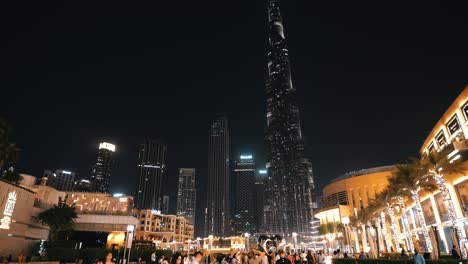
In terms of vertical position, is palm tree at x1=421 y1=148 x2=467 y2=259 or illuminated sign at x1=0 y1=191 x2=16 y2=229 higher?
palm tree at x1=421 y1=148 x2=467 y2=259

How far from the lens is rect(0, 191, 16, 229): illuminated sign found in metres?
32.3

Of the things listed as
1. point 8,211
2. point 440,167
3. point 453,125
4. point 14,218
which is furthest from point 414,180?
point 14,218

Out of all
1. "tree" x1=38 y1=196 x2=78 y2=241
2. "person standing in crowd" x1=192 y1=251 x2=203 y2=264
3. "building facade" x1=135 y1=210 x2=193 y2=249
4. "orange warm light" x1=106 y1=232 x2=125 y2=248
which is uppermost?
"building facade" x1=135 y1=210 x2=193 y2=249

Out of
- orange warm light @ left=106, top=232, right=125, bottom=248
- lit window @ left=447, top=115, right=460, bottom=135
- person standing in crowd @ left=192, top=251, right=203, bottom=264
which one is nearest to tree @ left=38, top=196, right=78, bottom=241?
orange warm light @ left=106, top=232, right=125, bottom=248

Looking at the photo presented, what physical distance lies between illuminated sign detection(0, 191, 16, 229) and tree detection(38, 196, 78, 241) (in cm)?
1189

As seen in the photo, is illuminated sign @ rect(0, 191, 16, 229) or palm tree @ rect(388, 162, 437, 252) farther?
illuminated sign @ rect(0, 191, 16, 229)

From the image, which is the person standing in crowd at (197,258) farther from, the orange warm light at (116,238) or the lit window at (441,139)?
the orange warm light at (116,238)

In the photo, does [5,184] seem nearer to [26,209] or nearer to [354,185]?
[26,209]

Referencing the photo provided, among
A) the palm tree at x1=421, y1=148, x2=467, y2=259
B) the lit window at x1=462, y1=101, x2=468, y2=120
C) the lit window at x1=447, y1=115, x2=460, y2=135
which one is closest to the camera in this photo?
the palm tree at x1=421, y1=148, x2=467, y2=259

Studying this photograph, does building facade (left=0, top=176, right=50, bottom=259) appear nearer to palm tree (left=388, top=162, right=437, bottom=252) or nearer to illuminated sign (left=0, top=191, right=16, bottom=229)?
illuminated sign (left=0, top=191, right=16, bottom=229)

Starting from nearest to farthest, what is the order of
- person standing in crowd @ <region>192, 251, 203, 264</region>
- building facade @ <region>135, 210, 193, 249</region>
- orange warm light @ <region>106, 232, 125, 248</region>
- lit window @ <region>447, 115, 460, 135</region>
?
person standing in crowd @ <region>192, 251, 203, 264</region> → lit window @ <region>447, 115, 460, 135</region> → orange warm light @ <region>106, 232, 125, 248</region> → building facade @ <region>135, 210, 193, 249</region>

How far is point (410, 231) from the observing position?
5006 cm

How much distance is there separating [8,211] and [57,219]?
521 inches

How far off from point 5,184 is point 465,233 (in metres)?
48.6
